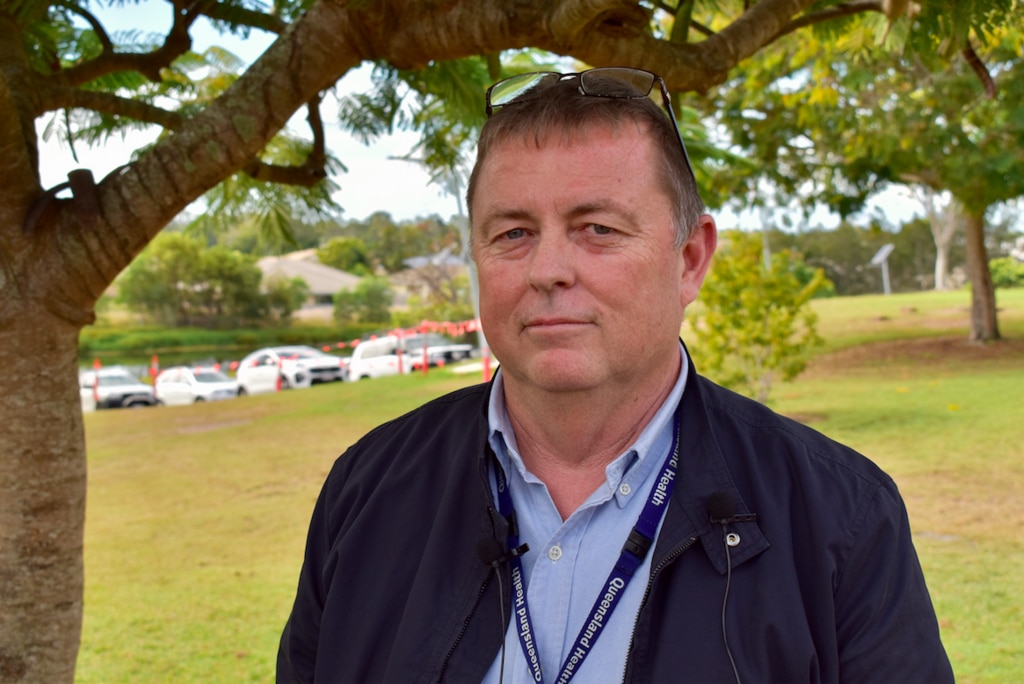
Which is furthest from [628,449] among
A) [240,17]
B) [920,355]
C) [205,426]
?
[920,355]

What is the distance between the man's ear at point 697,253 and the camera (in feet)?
6.47

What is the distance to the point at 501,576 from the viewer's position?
66.9 inches

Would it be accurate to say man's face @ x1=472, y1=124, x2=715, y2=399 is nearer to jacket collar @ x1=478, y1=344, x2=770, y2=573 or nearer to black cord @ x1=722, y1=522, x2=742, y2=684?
jacket collar @ x1=478, y1=344, x2=770, y2=573

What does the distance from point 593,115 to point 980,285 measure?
1800 centimetres

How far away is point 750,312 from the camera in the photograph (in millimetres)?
11133

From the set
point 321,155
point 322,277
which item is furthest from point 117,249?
point 322,277

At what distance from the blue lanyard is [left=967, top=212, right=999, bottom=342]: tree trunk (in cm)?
1713

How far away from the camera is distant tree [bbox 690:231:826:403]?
36.7ft

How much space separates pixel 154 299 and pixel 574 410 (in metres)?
43.4

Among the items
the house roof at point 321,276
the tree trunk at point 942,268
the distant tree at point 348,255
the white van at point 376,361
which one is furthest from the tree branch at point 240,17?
the distant tree at point 348,255

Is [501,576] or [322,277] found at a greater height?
[322,277]

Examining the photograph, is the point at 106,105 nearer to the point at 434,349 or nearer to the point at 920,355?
the point at 920,355

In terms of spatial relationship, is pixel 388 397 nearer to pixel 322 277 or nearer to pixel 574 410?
pixel 574 410

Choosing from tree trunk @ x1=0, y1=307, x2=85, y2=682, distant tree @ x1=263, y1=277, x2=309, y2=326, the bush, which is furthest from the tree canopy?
the bush
